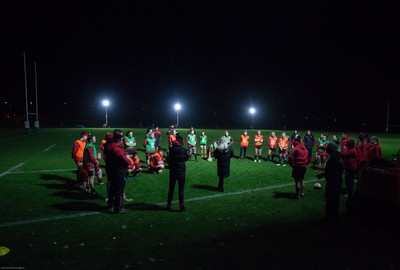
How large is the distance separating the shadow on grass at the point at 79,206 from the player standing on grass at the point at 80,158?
1460 mm

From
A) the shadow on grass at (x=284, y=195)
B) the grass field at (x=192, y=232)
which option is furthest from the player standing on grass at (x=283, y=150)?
the shadow on grass at (x=284, y=195)

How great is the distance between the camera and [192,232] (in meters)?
6.71

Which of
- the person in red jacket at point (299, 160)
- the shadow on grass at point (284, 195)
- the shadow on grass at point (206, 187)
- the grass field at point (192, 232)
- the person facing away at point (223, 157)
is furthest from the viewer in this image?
the shadow on grass at point (206, 187)

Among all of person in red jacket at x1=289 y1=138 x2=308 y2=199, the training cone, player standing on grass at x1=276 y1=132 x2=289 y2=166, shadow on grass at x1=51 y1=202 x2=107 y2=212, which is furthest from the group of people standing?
player standing on grass at x1=276 y1=132 x2=289 y2=166

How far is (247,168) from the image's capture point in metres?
15.5

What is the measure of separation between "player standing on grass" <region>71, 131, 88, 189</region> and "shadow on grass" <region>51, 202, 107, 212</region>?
146cm

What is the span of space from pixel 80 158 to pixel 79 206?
7.95ft

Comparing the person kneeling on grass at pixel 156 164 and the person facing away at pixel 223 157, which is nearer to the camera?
the person facing away at pixel 223 157

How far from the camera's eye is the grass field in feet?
17.7

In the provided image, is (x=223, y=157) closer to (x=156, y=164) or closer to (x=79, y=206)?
(x=156, y=164)

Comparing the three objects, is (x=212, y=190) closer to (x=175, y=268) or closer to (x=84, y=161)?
(x=84, y=161)

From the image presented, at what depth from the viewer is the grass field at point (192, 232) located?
213 inches

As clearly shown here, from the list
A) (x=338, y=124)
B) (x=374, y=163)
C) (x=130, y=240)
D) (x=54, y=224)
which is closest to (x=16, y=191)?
(x=54, y=224)

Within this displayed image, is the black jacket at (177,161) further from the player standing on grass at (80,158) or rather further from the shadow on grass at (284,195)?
the player standing on grass at (80,158)
